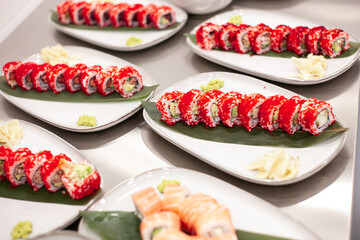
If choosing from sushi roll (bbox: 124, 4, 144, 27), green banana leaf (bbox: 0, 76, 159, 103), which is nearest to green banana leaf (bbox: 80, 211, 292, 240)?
green banana leaf (bbox: 0, 76, 159, 103)

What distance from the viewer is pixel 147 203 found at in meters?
1.96

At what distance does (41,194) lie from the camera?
7.66ft

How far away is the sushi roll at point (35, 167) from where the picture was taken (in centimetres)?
232

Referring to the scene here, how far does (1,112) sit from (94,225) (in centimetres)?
151

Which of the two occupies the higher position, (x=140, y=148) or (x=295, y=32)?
(x=295, y=32)

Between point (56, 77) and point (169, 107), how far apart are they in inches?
38.2

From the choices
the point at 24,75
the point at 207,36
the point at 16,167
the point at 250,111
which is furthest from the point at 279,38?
the point at 16,167

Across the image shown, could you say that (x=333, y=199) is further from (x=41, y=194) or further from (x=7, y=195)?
(x=7, y=195)

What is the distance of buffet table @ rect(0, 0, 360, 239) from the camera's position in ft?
7.02

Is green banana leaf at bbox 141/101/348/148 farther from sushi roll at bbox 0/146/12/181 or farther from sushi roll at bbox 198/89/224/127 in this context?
sushi roll at bbox 0/146/12/181

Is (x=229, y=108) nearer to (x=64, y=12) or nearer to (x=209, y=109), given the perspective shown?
(x=209, y=109)

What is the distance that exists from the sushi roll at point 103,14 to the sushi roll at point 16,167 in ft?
5.37

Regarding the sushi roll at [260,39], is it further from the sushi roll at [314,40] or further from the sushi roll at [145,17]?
the sushi roll at [145,17]

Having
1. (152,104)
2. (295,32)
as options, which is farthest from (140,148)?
(295,32)
